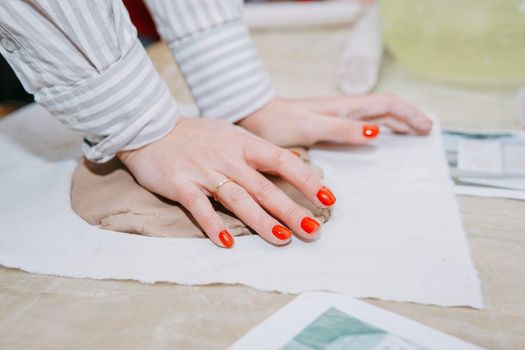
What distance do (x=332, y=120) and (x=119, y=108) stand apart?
11.7 inches

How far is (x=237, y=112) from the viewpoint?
0.74m

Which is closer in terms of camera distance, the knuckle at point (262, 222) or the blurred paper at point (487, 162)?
the knuckle at point (262, 222)

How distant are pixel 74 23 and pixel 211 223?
251 millimetres

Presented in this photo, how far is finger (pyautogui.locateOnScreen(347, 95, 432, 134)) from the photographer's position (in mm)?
761

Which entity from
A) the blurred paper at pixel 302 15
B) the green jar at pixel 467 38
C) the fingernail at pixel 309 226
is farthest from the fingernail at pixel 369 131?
the blurred paper at pixel 302 15

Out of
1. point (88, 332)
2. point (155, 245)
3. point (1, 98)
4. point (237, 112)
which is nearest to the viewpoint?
point (88, 332)

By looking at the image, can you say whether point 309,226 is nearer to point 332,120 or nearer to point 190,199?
point 190,199

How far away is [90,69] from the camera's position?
54 cm

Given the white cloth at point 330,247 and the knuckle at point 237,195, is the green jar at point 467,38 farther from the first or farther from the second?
the knuckle at point 237,195

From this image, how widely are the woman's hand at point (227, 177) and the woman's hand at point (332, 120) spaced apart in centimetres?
12

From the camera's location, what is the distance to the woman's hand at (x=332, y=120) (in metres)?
0.71

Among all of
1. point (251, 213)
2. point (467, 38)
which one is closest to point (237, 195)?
point (251, 213)

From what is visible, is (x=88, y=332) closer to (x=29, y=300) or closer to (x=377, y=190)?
(x=29, y=300)

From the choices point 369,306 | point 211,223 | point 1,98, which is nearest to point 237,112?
point 211,223
